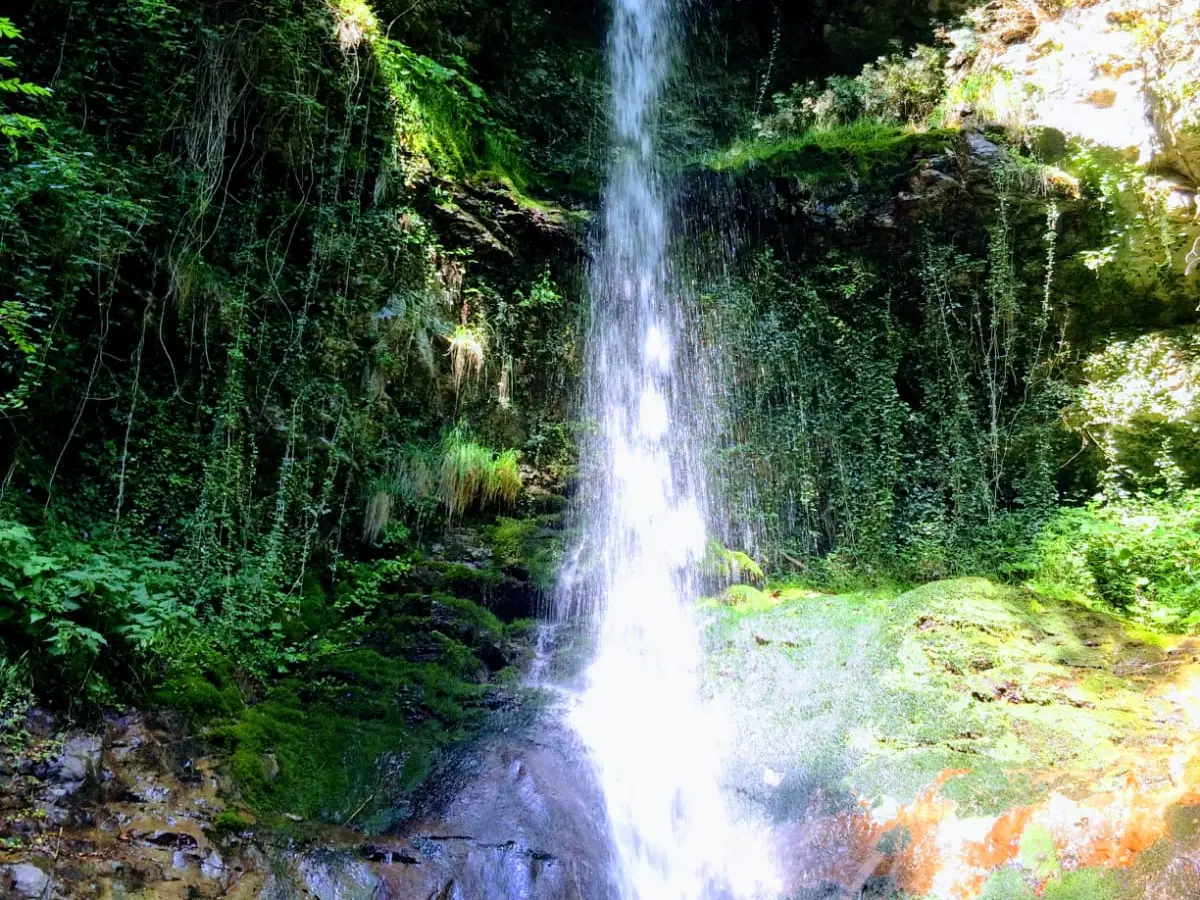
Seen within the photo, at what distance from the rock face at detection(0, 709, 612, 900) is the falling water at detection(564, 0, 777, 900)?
0.40m

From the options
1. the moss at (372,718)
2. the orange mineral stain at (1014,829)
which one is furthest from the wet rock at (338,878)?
the orange mineral stain at (1014,829)

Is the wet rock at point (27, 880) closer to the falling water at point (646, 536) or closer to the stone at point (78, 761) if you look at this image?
the stone at point (78, 761)

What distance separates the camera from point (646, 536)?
7516mm

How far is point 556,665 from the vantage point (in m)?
5.73

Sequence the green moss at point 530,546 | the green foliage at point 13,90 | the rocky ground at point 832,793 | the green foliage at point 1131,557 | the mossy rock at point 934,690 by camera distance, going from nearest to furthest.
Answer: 1. the rocky ground at point 832,793
2. the green foliage at point 13,90
3. the mossy rock at point 934,690
4. the green foliage at point 1131,557
5. the green moss at point 530,546

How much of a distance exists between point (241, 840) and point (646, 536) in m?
4.57

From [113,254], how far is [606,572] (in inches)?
173

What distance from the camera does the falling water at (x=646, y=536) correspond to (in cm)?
436

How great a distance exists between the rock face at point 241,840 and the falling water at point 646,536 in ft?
1.30

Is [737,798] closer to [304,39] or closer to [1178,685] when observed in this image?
[1178,685]

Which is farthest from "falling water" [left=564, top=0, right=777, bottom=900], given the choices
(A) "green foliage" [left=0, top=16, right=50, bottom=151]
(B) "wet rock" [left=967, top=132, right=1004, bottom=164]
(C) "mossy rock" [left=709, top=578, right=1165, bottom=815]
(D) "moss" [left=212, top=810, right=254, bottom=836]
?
(A) "green foliage" [left=0, top=16, right=50, bottom=151]

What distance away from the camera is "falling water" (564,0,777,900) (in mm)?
4359

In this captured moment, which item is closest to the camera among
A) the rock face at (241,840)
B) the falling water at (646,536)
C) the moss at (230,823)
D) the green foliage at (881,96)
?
the rock face at (241,840)

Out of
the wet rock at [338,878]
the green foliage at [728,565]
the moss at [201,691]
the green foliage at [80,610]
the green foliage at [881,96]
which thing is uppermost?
the green foliage at [881,96]
